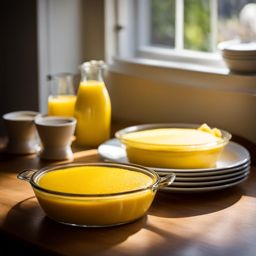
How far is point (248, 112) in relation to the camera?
5.92ft

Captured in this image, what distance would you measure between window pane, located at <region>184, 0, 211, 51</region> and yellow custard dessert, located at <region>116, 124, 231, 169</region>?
0.54 metres

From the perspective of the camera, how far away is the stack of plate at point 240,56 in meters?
1.79

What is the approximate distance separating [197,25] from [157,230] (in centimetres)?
96

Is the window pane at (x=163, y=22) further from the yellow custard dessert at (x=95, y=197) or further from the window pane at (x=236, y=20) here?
the yellow custard dessert at (x=95, y=197)

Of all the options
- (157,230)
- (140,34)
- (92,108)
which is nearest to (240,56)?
(92,108)

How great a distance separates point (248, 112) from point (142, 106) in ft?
1.26

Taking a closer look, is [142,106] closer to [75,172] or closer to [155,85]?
[155,85]

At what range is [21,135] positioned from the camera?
5.96 feet

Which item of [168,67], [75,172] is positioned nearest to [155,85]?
[168,67]

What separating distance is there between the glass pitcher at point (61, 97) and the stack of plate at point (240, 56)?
45cm

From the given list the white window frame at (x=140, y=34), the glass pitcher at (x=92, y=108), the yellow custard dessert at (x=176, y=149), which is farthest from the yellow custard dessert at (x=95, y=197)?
the white window frame at (x=140, y=34)

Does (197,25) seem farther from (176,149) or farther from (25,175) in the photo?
(25,175)

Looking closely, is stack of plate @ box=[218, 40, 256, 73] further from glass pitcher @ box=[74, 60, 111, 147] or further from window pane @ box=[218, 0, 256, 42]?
glass pitcher @ box=[74, 60, 111, 147]

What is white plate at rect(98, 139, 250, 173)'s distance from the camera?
1.57 metres
